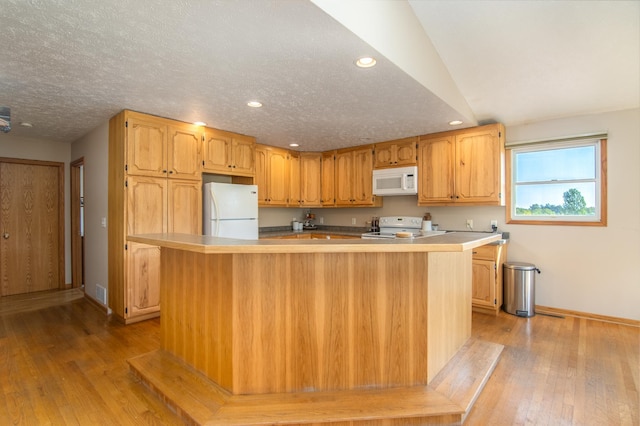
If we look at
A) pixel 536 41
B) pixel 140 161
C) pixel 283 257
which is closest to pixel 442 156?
pixel 536 41

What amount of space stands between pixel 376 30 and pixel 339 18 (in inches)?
16.5

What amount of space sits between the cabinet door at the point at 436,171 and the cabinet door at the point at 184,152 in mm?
3043

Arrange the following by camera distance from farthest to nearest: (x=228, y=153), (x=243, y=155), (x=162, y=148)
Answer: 1. (x=243, y=155)
2. (x=228, y=153)
3. (x=162, y=148)

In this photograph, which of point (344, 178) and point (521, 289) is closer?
point (521, 289)

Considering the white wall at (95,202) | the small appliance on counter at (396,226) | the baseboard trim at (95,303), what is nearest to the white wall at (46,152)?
the white wall at (95,202)

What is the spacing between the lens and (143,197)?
143 inches

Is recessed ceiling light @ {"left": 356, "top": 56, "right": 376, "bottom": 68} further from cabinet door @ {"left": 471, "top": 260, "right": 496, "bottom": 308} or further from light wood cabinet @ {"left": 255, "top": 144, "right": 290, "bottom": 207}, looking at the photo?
light wood cabinet @ {"left": 255, "top": 144, "right": 290, "bottom": 207}

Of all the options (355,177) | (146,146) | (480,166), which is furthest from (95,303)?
(480,166)

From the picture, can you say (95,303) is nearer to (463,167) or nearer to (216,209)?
(216,209)

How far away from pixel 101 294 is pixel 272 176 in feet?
9.42

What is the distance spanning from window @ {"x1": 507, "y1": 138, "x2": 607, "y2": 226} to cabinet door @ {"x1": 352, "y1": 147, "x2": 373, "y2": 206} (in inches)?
75.4

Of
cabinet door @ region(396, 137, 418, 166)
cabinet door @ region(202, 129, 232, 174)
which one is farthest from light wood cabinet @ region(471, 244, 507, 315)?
cabinet door @ region(202, 129, 232, 174)

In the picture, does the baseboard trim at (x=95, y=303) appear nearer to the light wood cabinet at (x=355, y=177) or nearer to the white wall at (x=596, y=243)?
the light wood cabinet at (x=355, y=177)

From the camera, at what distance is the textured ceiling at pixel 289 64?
1.88m
